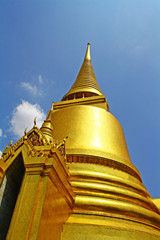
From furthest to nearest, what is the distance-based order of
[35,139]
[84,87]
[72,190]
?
[84,87], [35,139], [72,190]

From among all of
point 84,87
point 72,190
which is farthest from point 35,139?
point 84,87

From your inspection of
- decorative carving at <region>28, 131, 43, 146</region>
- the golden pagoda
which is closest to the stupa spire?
the golden pagoda

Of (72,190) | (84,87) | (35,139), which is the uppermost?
(84,87)

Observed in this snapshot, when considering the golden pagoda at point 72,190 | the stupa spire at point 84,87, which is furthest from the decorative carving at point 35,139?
the stupa spire at point 84,87

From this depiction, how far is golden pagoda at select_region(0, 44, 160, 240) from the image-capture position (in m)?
3.21

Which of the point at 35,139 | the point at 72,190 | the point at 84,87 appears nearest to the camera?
the point at 72,190

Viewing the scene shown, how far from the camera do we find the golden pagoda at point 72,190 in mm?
3209

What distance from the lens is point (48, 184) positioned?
11.1 ft

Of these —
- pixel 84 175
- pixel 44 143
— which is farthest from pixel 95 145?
pixel 44 143

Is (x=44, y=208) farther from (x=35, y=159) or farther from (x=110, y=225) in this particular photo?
(x=110, y=225)

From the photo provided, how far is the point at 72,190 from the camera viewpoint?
14.6ft

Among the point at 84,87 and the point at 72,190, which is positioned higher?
the point at 84,87

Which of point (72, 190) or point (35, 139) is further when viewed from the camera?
point (35, 139)

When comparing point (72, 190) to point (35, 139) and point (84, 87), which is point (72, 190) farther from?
point (84, 87)
